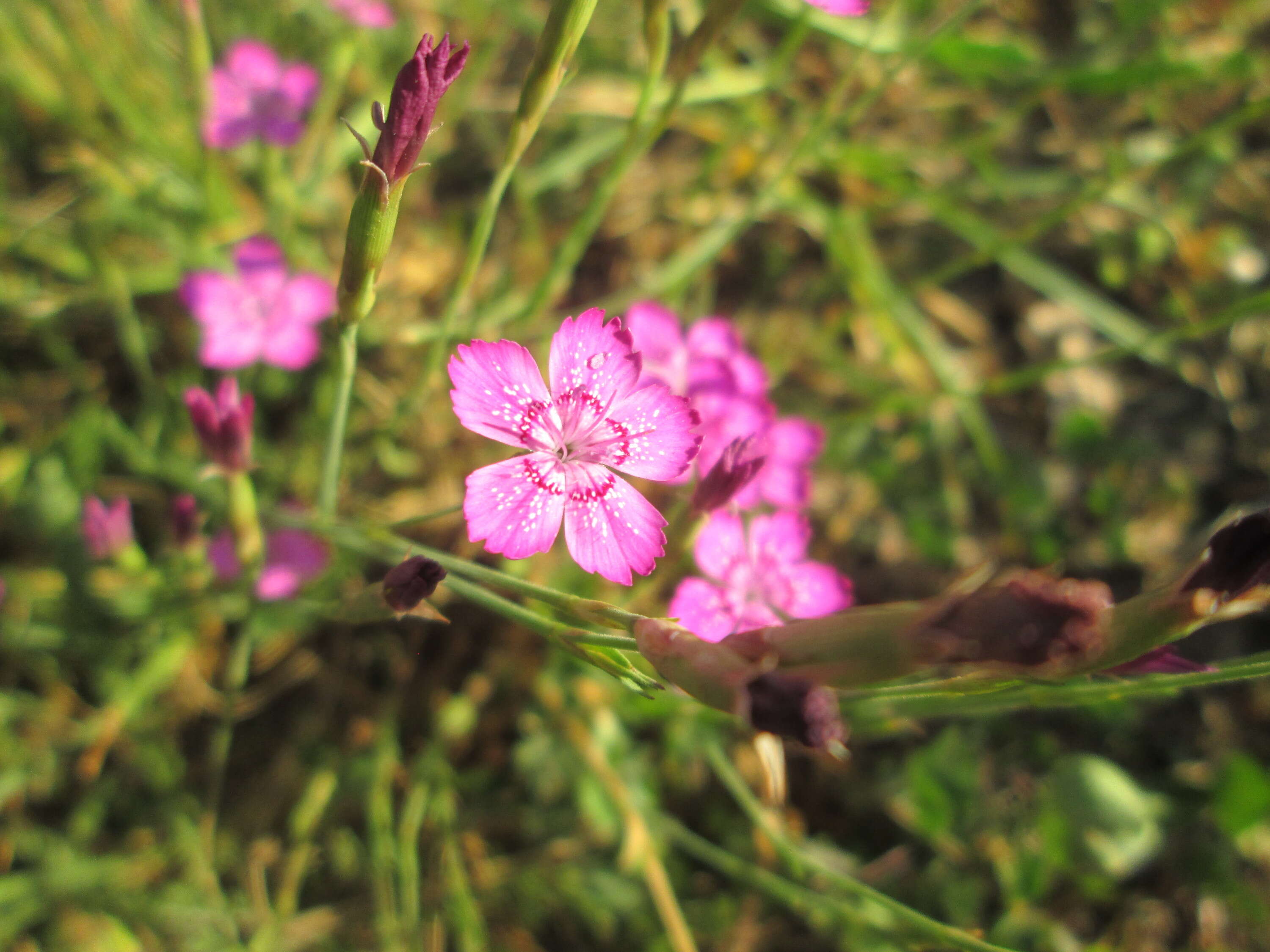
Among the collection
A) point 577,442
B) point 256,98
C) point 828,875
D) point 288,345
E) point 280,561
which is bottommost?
point 828,875

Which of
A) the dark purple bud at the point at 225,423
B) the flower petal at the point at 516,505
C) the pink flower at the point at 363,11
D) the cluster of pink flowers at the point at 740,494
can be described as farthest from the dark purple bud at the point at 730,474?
the pink flower at the point at 363,11

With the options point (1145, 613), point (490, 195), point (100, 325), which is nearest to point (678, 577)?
point (490, 195)

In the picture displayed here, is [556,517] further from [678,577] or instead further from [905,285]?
[905,285]

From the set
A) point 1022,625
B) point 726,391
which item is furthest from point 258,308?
point 1022,625

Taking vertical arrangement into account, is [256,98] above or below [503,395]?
above

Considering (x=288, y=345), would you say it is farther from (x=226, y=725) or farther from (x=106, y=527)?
(x=226, y=725)

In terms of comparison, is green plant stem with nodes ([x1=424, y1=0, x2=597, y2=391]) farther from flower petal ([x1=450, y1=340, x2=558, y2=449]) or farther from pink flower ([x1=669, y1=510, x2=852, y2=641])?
pink flower ([x1=669, y1=510, x2=852, y2=641])

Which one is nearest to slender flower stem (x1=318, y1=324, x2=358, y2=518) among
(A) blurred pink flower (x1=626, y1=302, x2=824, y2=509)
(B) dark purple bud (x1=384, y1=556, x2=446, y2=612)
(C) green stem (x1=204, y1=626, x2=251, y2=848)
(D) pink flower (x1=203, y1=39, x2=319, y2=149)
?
(B) dark purple bud (x1=384, y1=556, x2=446, y2=612)
